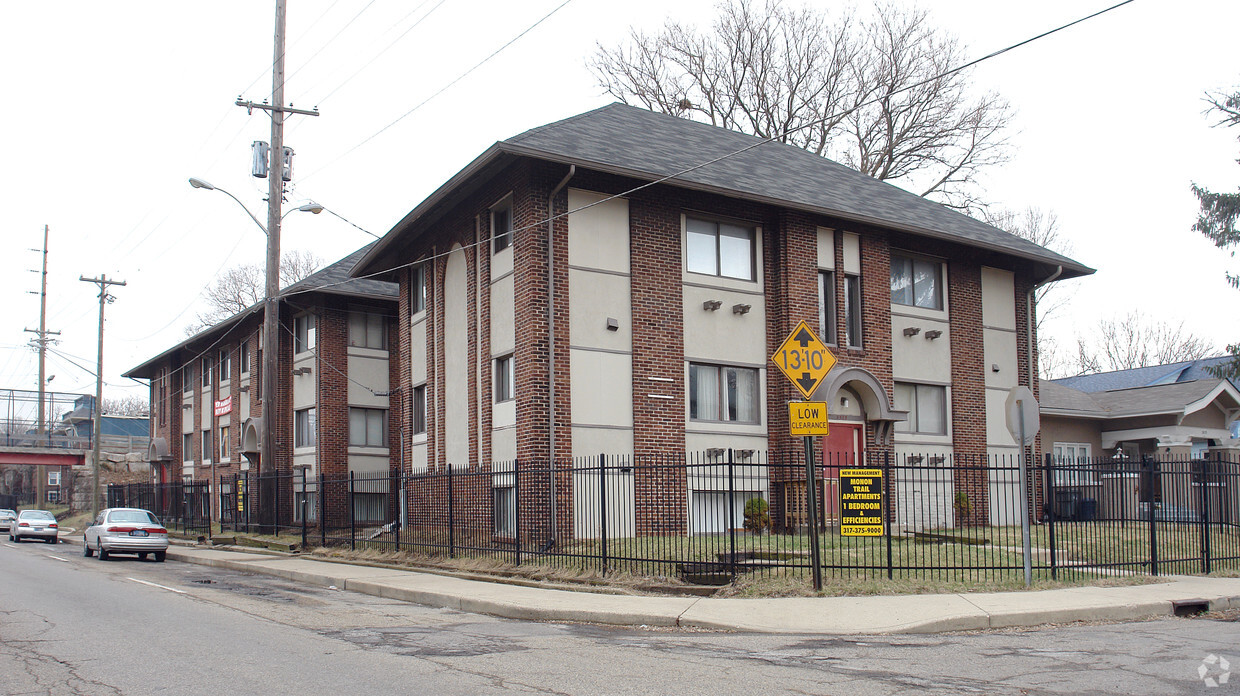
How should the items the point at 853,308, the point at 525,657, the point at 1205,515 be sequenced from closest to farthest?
the point at 525,657 < the point at 1205,515 < the point at 853,308

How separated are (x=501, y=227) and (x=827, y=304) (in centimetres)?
744

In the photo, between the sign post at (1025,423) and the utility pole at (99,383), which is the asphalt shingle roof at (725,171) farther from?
the utility pole at (99,383)

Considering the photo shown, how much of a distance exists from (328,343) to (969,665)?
1081 inches

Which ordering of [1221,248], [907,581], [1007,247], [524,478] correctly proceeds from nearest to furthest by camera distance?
[907,581], [524,478], [1007,247], [1221,248]

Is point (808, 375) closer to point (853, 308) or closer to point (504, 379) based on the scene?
point (504, 379)

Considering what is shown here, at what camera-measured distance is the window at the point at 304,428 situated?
3347 cm

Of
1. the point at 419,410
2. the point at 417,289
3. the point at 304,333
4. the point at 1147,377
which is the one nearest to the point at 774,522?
the point at 419,410

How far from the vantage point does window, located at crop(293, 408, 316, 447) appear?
33.5 metres

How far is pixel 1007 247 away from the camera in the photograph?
24562 mm

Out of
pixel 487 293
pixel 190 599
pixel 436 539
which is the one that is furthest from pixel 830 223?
pixel 190 599

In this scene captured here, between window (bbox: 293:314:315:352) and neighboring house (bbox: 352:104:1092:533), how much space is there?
8.16 metres

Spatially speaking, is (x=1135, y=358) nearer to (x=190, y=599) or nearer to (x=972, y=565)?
(x=972, y=565)

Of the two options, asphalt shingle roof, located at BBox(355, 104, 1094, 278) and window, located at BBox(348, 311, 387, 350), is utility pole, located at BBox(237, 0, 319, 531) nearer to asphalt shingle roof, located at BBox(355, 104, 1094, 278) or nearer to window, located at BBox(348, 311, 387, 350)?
asphalt shingle roof, located at BBox(355, 104, 1094, 278)

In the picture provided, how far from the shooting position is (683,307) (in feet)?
68.1
